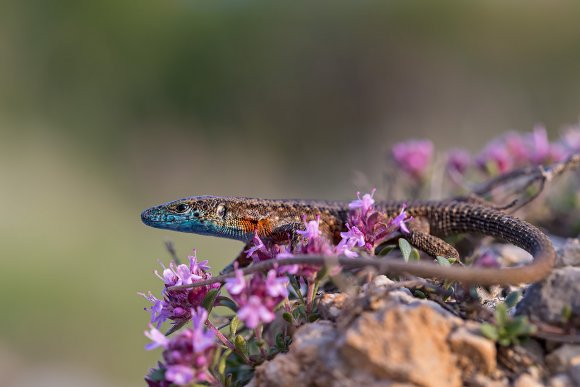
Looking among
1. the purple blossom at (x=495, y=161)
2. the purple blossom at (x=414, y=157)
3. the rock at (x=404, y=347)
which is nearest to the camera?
the rock at (x=404, y=347)

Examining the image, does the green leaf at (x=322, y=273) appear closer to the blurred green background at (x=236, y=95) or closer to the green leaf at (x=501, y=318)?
the green leaf at (x=501, y=318)

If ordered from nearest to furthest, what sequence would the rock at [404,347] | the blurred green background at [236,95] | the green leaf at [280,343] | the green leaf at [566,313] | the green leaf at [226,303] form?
the rock at [404,347]
the green leaf at [566,313]
the green leaf at [280,343]
the green leaf at [226,303]
the blurred green background at [236,95]

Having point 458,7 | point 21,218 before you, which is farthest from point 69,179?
point 458,7

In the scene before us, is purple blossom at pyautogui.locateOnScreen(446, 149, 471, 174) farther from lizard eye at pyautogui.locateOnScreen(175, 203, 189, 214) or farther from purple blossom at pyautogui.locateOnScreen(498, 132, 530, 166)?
lizard eye at pyautogui.locateOnScreen(175, 203, 189, 214)

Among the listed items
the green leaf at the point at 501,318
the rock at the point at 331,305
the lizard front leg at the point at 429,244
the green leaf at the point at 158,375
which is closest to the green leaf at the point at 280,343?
the rock at the point at 331,305

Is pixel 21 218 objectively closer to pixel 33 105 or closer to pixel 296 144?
pixel 33 105

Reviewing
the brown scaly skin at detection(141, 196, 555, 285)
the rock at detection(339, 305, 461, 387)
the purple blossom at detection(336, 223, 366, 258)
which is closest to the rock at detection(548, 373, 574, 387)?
the rock at detection(339, 305, 461, 387)
